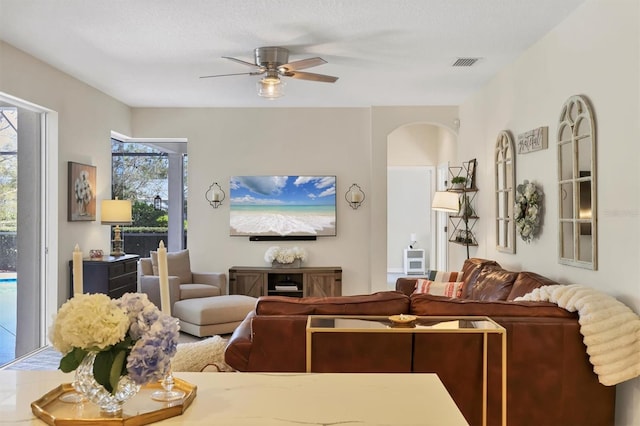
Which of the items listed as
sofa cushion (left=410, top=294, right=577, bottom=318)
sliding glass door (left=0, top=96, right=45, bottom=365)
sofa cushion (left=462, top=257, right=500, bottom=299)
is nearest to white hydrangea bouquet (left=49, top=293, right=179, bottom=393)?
sofa cushion (left=410, top=294, right=577, bottom=318)

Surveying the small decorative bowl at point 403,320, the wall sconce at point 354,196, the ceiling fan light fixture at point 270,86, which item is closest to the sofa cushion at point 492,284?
the small decorative bowl at point 403,320

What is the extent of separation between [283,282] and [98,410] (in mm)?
5809

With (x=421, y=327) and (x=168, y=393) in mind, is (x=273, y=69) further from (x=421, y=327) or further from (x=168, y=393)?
(x=168, y=393)

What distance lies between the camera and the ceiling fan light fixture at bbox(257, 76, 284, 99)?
4.70 meters

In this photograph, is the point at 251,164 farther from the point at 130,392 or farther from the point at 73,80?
the point at 130,392

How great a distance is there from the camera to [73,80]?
563 cm

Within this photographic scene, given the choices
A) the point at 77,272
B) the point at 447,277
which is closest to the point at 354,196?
the point at 447,277

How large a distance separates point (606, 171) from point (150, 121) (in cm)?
584

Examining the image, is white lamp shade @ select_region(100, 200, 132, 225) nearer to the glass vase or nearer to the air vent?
the air vent

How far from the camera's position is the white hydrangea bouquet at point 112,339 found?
43.8 inches

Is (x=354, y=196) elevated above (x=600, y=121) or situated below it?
below

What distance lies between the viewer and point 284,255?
6996mm

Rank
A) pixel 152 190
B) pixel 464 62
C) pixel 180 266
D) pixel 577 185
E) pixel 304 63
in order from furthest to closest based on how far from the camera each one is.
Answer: pixel 152 190, pixel 180 266, pixel 464 62, pixel 304 63, pixel 577 185

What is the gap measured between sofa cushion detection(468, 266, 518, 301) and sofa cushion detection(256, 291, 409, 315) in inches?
63.9
